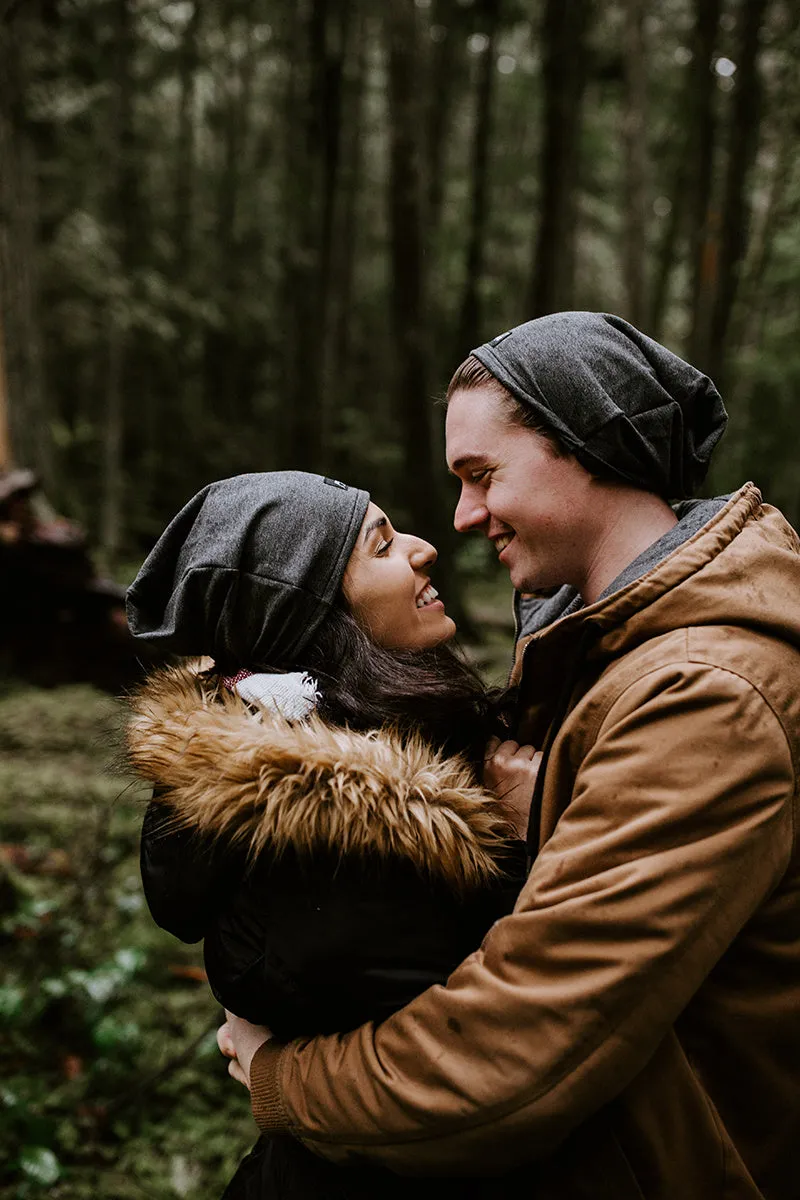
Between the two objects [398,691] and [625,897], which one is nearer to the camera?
[625,897]

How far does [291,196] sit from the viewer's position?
42.1 ft

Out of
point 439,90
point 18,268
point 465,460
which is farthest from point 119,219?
point 465,460

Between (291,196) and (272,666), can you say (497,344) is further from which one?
(291,196)

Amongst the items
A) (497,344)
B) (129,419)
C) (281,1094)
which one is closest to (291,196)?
(129,419)

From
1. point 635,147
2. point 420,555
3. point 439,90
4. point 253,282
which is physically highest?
point 439,90

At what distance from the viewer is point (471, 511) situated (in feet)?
7.01

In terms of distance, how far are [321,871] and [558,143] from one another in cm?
965

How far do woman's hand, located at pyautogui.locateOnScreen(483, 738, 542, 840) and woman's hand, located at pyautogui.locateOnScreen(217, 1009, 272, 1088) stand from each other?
72 cm

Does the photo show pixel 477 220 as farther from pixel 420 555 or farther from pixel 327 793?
pixel 327 793

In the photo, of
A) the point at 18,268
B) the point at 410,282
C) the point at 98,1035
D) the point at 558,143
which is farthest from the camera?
the point at 558,143

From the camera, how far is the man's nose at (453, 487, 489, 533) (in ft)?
6.97

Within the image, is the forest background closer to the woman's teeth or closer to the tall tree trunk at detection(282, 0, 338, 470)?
the tall tree trunk at detection(282, 0, 338, 470)

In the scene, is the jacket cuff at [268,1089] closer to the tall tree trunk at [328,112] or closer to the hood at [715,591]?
the hood at [715,591]

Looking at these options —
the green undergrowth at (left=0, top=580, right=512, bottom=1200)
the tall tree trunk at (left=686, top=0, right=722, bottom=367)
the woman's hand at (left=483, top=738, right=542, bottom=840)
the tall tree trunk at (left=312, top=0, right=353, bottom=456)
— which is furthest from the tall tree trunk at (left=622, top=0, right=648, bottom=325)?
the woman's hand at (left=483, top=738, right=542, bottom=840)
